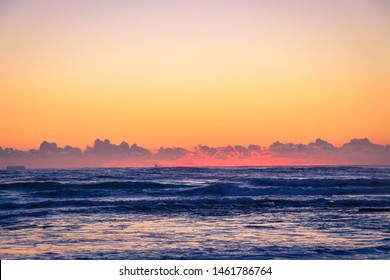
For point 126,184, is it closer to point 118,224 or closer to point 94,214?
point 94,214

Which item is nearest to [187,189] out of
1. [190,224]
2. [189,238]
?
[190,224]

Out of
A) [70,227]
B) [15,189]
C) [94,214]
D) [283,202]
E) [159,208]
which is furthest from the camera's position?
[15,189]

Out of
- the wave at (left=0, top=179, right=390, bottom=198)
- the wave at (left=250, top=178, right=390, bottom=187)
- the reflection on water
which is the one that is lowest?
the reflection on water

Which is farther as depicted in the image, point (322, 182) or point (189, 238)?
point (322, 182)

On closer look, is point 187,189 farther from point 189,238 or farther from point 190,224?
point 189,238

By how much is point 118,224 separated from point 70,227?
0.76 meters

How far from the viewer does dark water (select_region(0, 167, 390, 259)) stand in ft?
20.9

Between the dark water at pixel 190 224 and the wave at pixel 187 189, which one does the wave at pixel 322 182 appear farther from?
the dark water at pixel 190 224

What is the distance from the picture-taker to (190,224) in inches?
333

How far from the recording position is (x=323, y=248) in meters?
6.53

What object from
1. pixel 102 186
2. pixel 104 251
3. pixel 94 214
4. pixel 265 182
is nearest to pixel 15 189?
pixel 102 186

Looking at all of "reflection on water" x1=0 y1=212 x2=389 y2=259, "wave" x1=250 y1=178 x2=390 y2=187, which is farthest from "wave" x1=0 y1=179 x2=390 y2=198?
"reflection on water" x1=0 y1=212 x2=389 y2=259

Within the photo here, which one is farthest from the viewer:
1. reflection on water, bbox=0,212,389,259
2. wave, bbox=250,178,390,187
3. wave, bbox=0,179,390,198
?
wave, bbox=250,178,390,187

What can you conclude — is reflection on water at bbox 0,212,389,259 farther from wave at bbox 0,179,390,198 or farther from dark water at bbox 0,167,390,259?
wave at bbox 0,179,390,198
